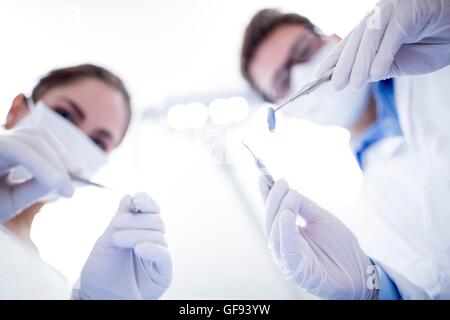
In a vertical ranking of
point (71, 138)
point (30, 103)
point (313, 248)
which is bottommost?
point (313, 248)

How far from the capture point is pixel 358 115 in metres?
1.16

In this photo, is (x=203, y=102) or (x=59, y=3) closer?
(x=59, y=3)

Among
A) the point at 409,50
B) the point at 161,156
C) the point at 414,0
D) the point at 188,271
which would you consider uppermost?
the point at 414,0

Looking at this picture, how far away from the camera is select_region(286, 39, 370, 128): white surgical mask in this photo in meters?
1.11

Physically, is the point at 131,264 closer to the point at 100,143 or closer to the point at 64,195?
the point at 64,195

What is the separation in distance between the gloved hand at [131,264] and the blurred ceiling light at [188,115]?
24 cm

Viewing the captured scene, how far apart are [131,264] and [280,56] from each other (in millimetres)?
766

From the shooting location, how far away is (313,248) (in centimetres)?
98

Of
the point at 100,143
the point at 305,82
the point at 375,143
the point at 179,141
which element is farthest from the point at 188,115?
the point at 375,143

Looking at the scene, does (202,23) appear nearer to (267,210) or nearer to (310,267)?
(267,210)

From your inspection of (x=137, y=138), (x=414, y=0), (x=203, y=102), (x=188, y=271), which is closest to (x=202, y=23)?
(x=203, y=102)

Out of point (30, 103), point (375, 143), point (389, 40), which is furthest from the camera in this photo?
point (375, 143)

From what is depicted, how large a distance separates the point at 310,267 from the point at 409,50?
57cm

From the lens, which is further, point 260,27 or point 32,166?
point 260,27
